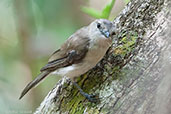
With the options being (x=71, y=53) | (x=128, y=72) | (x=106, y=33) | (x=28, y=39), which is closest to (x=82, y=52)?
(x=71, y=53)

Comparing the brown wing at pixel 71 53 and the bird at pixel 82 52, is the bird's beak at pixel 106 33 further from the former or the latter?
the brown wing at pixel 71 53

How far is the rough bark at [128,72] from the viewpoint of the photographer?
1.83 meters

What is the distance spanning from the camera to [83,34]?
2467 millimetres

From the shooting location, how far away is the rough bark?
1829mm

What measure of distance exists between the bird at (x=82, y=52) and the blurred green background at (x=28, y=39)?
2.37 ft

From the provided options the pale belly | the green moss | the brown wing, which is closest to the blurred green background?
the brown wing

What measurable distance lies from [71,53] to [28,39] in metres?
1.42

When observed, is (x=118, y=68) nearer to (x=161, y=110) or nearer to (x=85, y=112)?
(x=85, y=112)

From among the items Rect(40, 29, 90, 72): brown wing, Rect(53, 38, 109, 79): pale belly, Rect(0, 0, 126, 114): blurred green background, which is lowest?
Rect(53, 38, 109, 79): pale belly

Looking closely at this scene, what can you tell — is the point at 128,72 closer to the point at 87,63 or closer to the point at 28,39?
the point at 87,63

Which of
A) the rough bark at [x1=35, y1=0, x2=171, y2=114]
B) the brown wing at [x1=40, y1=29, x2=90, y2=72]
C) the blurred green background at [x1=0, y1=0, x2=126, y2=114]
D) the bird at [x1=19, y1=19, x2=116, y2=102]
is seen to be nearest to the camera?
the rough bark at [x1=35, y1=0, x2=171, y2=114]

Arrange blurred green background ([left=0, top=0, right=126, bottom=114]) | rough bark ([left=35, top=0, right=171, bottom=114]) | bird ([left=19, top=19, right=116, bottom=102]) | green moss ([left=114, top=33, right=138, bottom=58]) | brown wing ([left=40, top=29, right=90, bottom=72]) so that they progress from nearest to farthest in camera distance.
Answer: rough bark ([left=35, top=0, right=171, bottom=114]), green moss ([left=114, top=33, right=138, bottom=58]), bird ([left=19, top=19, right=116, bottom=102]), brown wing ([left=40, top=29, right=90, bottom=72]), blurred green background ([left=0, top=0, right=126, bottom=114])

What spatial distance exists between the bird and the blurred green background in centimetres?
72

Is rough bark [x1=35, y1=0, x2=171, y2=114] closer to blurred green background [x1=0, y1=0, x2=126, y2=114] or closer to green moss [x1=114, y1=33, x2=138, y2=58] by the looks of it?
green moss [x1=114, y1=33, x2=138, y2=58]
